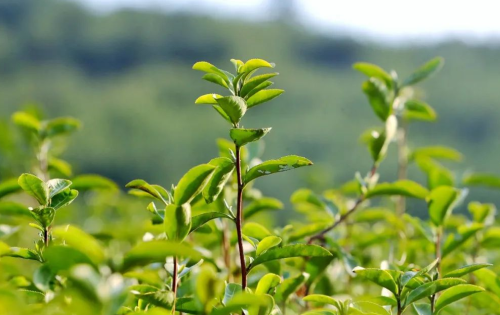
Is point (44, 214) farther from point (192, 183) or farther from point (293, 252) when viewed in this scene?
point (293, 252)

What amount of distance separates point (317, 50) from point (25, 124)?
16.8m

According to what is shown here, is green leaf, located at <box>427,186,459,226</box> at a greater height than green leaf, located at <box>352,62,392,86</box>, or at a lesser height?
lesser

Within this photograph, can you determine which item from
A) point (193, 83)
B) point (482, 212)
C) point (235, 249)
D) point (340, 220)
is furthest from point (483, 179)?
point (193, 83)

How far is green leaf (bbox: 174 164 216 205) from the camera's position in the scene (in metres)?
0.61

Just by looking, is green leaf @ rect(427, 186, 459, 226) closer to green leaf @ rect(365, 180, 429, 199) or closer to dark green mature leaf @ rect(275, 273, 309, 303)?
green leaf @ rect(365, 180, 429, 199)

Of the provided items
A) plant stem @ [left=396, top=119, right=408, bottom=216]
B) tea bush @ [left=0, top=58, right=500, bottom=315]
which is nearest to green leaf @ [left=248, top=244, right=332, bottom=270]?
tea bush @ [left=0, top=58, right=500, bottom=315]

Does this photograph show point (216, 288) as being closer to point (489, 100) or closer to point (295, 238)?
point (295, 238)

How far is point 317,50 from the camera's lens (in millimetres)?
17594

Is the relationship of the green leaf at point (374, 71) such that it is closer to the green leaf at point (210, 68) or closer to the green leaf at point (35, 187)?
the green leaf at point (210, 68)

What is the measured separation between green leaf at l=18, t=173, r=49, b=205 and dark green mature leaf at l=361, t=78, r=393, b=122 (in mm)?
590

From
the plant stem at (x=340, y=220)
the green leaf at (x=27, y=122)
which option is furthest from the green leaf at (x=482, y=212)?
the green leaf at (x=27, y=122)

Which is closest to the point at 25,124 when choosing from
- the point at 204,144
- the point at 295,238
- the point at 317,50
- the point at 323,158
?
the point at 295,238

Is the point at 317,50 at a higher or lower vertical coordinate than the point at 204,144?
higher

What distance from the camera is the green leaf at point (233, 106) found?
63 cm
